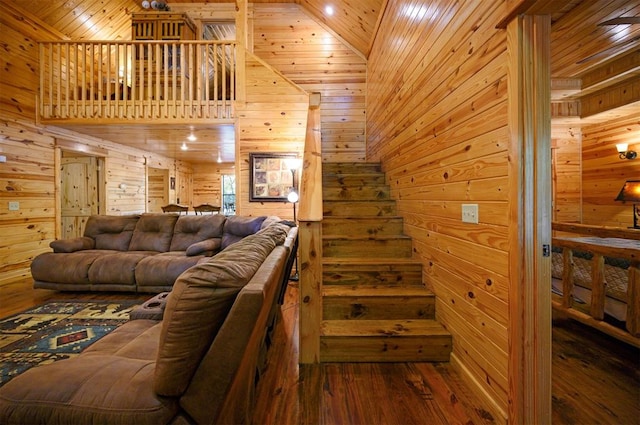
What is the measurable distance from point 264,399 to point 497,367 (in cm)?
128

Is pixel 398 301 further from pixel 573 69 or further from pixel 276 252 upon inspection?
pixel 573 69

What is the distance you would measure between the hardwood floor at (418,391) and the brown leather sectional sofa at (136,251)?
6.18ft

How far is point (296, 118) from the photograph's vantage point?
437 cm

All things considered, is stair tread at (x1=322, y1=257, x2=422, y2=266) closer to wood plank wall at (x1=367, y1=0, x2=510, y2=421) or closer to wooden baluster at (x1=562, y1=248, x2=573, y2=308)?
wood plank wall at (x1=367, y1=0, x2=510, y2=421)

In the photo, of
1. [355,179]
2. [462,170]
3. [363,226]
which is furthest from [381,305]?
[355,179]

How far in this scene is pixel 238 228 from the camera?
367 cm

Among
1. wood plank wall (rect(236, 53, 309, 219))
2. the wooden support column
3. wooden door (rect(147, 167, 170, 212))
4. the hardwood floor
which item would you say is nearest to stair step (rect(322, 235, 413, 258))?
the hardwood floor

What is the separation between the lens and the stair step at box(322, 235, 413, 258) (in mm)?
2568

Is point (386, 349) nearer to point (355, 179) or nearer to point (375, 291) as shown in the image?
point (375, 291)

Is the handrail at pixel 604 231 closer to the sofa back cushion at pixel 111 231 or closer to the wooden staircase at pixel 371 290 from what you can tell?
the wooden staircase at pixel 371 290

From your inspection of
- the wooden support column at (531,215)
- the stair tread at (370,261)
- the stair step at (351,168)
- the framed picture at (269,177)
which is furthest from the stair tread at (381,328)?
the framed picture at (269,177)

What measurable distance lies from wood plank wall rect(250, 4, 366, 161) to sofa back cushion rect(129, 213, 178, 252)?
298 centimetres

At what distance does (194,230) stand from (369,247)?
103 inches

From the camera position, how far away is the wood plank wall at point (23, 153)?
3.74 meters
